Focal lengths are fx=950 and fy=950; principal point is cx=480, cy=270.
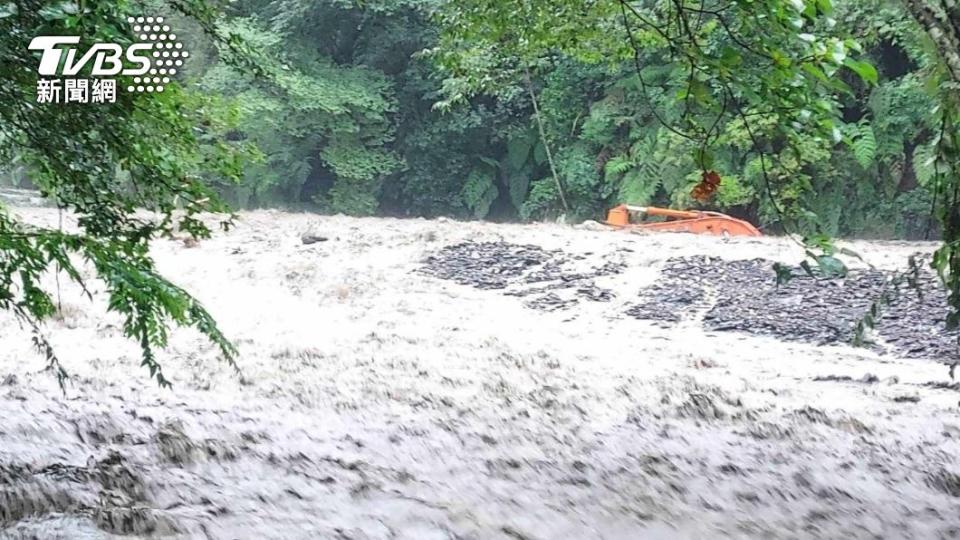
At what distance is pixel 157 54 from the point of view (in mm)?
2879

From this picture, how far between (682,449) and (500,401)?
135 cm

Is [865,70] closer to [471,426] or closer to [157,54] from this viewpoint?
[157,54]

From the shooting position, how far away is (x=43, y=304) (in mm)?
2725

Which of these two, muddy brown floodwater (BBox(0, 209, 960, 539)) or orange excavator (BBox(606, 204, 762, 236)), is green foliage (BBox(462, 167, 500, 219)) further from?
muddy brown floodwater (BBox(0, 209, 960, 539))

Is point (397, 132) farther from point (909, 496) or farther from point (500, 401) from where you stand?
point (909, 496)

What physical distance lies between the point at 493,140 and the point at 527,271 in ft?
27.7

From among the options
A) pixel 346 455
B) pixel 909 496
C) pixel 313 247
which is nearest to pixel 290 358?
pixel 346 455

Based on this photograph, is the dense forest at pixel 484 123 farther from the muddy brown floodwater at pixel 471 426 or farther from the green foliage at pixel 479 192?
the muddy brown floodwater at pixel 471 426

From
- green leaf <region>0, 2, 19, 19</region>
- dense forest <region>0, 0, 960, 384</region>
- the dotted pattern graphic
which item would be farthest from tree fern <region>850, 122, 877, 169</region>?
green leaf <region>0, 2, 19, 19</region>

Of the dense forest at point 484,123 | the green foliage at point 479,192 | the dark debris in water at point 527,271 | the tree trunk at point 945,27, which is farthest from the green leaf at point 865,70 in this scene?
the green foliage at point 479,192

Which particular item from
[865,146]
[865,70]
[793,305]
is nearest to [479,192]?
[865,146]

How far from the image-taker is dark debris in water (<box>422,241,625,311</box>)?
30.2 feet
